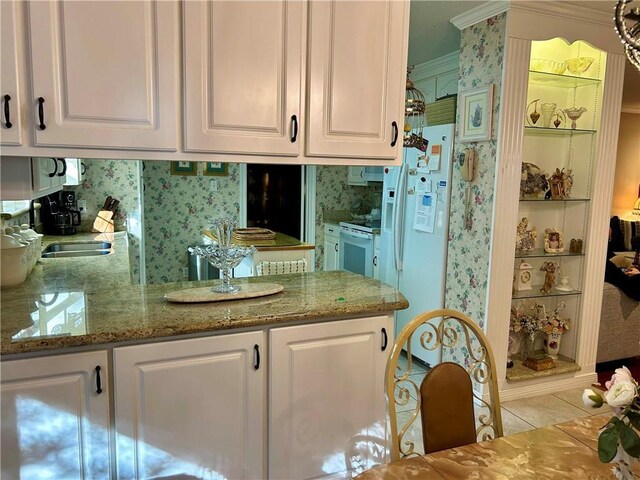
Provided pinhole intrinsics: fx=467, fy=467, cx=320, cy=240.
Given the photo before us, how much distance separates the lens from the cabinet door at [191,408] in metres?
1.61

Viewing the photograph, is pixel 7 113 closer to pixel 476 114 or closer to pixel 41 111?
pixel 41 111

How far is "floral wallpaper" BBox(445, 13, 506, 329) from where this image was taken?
9.70 feet

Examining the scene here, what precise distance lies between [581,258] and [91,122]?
321cm

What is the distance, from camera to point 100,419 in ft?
5.15

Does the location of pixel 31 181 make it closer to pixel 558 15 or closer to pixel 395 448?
pixel 395 448

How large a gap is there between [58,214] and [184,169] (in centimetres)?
159

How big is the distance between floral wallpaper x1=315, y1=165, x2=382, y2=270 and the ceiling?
1.76 m

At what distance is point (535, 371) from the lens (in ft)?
10.6

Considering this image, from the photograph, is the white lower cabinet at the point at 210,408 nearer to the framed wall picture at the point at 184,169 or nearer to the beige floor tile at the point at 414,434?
the beige floor tile at the point at 414,434

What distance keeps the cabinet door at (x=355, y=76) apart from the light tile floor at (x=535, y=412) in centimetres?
172

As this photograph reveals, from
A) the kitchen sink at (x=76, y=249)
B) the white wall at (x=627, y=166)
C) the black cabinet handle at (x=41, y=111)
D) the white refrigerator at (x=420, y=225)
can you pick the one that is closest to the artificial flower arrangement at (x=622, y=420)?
the black cabinet handle at (x=41, y=111)

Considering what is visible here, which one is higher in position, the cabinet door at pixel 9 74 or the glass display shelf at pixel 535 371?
the cabinet door at pixel 9 74

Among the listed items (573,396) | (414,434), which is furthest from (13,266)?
(573,396)

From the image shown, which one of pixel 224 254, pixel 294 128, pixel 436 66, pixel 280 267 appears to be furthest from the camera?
pixel 436 66
